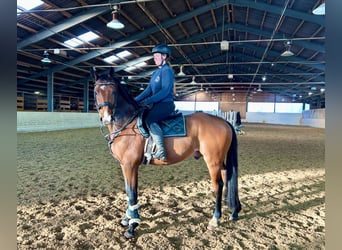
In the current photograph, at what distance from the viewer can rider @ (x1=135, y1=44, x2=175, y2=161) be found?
2.39 m

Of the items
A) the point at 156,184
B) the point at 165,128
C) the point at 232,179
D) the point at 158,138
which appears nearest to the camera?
the point at 158,138

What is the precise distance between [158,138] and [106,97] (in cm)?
65

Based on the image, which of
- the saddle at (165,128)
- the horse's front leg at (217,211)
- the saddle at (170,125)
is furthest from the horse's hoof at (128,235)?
the saddle at (170,125)

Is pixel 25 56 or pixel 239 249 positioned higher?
pixel 25 56

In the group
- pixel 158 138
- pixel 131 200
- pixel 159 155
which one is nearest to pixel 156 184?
pixel 131 200

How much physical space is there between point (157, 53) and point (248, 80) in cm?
3004

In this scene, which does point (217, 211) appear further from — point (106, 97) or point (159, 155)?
point (106, 97)

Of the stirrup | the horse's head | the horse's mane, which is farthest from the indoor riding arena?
the stirrup

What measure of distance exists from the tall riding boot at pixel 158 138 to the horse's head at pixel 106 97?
43 cm

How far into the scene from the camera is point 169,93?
2.48 metres

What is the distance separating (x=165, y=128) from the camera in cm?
249
